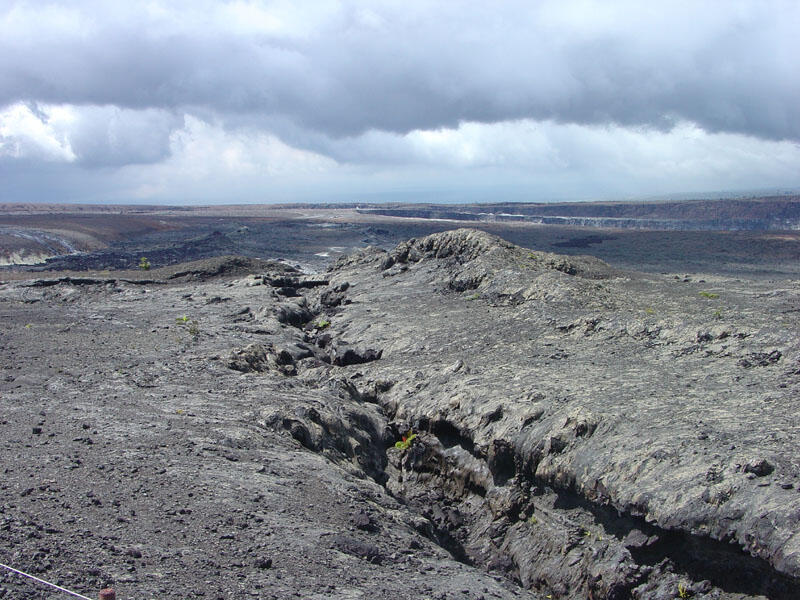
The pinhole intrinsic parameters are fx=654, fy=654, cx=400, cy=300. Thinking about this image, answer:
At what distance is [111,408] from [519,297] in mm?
Result: 12940

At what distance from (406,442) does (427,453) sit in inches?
25.4

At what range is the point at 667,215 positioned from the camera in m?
119

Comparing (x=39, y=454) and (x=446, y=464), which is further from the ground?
(x=39, y=454)

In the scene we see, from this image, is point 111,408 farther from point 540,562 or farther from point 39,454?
point 540,562

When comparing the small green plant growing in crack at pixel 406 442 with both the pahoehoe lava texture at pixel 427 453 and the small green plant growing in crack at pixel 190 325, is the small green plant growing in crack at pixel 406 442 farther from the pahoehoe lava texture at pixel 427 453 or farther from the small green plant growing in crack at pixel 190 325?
the small green plant growing in crack at pixel 190 325

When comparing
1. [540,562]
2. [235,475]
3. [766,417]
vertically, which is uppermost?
[766,417]

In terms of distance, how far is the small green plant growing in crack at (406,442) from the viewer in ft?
47.3

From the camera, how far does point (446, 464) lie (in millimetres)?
13586

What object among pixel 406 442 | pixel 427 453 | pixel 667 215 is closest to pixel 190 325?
pixel 406 442

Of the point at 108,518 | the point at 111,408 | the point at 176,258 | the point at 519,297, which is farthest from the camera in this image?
the point at 176,258

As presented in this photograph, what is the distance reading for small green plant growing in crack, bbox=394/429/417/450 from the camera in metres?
14.4

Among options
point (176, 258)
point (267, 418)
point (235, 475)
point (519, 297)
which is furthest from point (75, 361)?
point (176, 258)

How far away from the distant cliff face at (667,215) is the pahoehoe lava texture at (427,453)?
9456 cm

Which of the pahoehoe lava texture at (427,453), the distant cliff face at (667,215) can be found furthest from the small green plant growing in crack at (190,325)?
the distant cliff face at (667,215)
